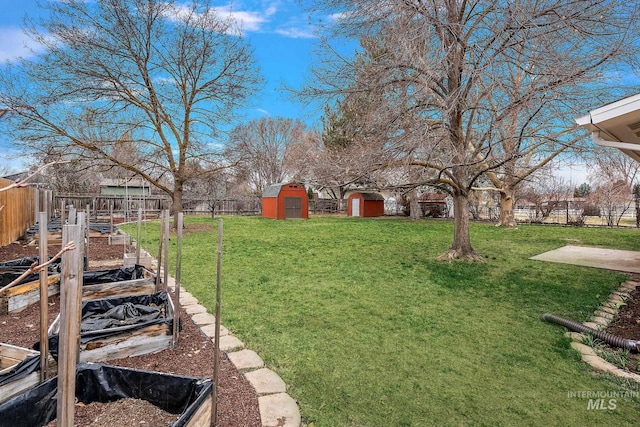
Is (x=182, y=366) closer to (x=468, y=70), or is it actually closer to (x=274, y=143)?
(x=468, y=70)

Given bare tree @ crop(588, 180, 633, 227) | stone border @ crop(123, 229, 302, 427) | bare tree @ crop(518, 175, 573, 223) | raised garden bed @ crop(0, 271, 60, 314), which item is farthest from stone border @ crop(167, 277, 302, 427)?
bare tree @ crop(588, 180, 633, 227)

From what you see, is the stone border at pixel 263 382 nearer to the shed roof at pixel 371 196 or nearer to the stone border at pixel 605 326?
the stone border at pixel 605 326

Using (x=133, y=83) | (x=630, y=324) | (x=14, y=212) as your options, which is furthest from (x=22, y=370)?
(x=133, y=83)

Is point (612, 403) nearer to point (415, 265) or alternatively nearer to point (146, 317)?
point (146, 317)

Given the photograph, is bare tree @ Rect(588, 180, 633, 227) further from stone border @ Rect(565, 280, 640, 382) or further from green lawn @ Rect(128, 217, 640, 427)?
stone border @ Rect(565, 280, 640, 382)

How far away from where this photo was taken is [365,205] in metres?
22.5

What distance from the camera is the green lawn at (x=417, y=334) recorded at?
91.4 inches

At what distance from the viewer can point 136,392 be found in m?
2.16

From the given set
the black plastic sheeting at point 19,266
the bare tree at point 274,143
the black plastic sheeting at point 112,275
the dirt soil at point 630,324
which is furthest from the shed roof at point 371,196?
the black plastic sheeting at point 19,266

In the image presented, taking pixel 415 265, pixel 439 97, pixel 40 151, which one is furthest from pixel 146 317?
pixel 40 151

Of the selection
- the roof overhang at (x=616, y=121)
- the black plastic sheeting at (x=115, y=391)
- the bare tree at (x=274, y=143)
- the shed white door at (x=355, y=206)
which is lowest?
the black plastic sheeting at (x=115, y=391)

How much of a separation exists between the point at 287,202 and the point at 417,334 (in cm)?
1632

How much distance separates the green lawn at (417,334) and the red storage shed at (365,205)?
15194mm

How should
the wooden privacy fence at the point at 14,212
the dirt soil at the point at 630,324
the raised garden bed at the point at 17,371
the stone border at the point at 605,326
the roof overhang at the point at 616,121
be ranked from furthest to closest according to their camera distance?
1. the wooden privacy fence at the point at 14,212
2. the roof overhang at the point at 616,121
3. the dirt soil at the point at 630,324
4. the stone border at the point at 605,326
5. the raised garden bed at the point at 17,371
